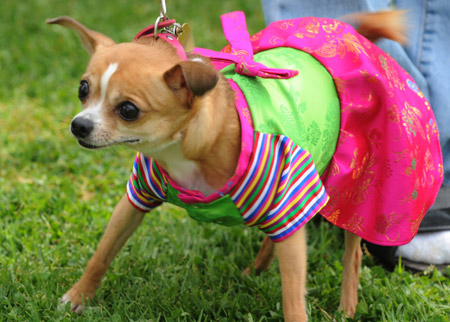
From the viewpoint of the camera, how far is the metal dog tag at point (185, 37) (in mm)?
2117

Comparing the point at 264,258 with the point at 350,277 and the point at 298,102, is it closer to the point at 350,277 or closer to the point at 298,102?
the point at 350,277

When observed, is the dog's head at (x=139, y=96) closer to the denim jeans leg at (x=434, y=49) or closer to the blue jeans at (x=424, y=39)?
the blue jeans at (x=424, y=39)

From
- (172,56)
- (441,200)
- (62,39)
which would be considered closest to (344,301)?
(441,200)

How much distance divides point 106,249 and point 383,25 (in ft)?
4.81

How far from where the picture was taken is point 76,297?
8.04 ft

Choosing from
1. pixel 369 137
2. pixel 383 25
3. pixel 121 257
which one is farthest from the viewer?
pixel 121 257

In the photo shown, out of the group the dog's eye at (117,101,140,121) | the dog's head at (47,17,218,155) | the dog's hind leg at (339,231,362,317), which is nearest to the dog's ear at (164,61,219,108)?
the dog's head at (47,17,218,155)

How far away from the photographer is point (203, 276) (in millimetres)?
2750

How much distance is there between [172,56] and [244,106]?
0.29m

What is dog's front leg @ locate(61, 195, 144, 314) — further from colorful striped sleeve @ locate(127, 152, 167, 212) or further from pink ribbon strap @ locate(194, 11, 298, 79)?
pink ribbon strap @ locate(194, 11, 298, 79)

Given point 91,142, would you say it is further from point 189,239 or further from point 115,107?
point 189,239

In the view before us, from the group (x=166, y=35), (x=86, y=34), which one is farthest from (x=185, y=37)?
(x=86, y=34)

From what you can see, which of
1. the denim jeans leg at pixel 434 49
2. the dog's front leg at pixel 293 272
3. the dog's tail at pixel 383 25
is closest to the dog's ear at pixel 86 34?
the dog's front leg at pixel 293 272

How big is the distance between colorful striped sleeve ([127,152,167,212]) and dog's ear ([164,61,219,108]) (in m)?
0.41
